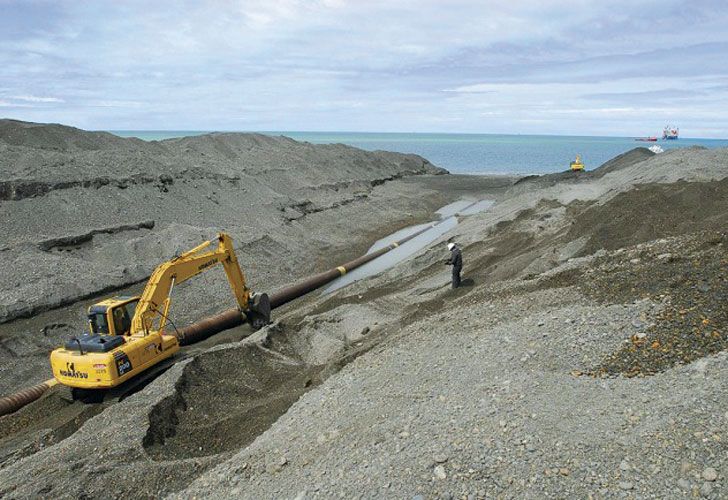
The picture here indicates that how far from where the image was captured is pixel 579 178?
40.6 metres

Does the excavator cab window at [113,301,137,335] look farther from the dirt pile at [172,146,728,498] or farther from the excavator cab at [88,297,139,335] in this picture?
the dirt pile at [172,146,728,498]

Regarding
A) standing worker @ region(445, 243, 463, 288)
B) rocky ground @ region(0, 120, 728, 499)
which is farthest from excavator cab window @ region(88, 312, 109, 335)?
A: standing worker @ region(445, 243, 463, 288)

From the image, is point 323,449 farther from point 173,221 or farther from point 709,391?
point 173,221

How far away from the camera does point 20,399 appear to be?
12.3 m

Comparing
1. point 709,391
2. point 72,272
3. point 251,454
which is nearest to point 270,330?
point 251,454

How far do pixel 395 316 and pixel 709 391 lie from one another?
906 centimetres

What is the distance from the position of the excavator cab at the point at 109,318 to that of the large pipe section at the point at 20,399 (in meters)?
2.02

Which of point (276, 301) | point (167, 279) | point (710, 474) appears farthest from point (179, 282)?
point (710, 474)

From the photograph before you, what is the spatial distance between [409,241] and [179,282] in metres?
19.9

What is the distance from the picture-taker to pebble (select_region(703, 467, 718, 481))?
17.8ft

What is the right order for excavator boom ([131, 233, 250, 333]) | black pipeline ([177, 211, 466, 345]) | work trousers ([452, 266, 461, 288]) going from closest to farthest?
excavator boom ([131, 233, 250, 333])
work trousers ([452, 266, 461, 288])
black pipeline ([177, 211, 466, 345])

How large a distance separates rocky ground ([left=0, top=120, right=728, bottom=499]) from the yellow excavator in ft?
2.69

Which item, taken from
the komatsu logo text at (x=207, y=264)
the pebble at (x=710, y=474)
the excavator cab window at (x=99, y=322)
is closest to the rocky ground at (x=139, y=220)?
the excavator cab window at (x=99, y=322)

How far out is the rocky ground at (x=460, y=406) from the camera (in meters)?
6.07
